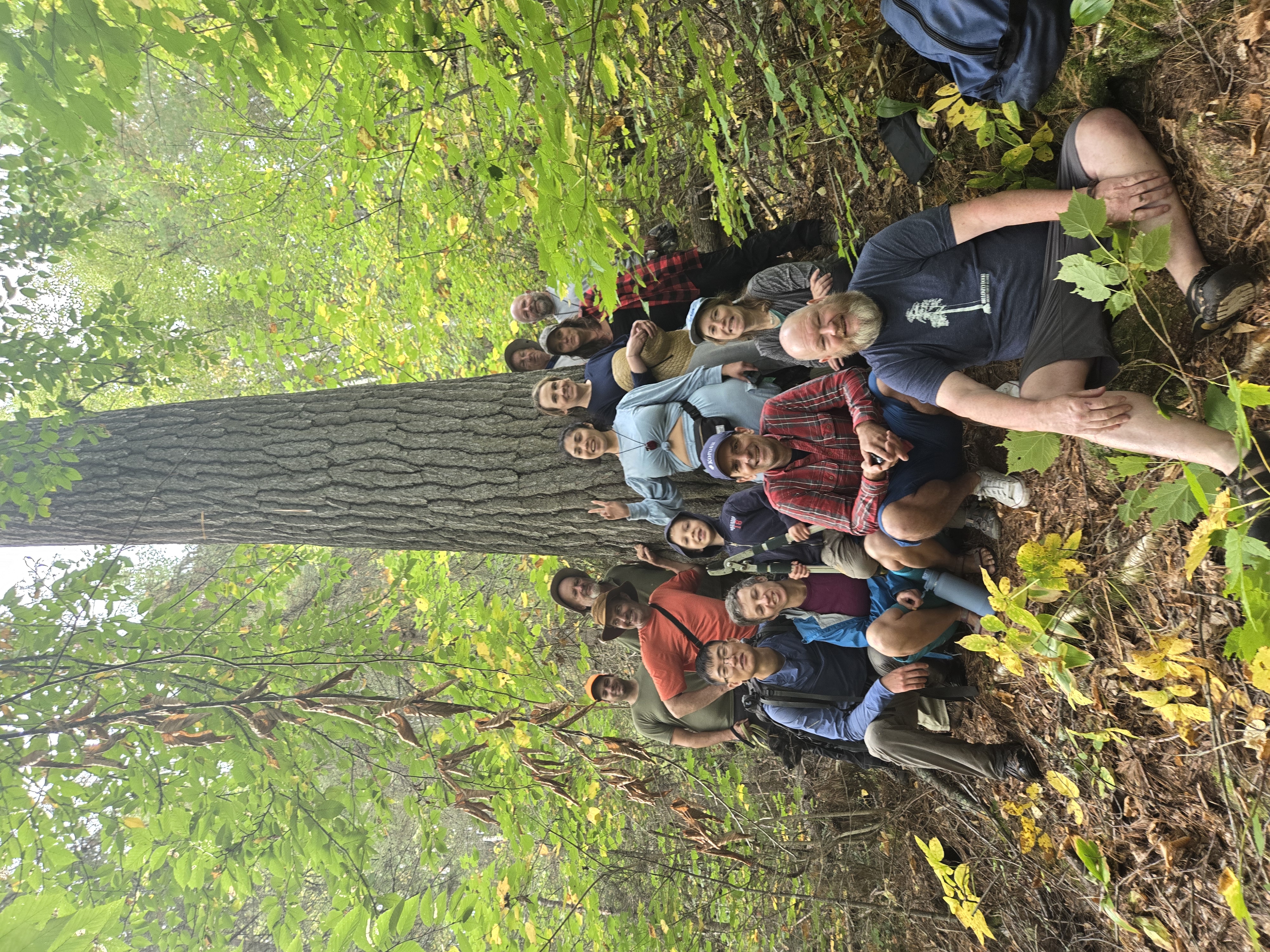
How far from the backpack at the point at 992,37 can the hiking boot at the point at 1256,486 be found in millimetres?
1355

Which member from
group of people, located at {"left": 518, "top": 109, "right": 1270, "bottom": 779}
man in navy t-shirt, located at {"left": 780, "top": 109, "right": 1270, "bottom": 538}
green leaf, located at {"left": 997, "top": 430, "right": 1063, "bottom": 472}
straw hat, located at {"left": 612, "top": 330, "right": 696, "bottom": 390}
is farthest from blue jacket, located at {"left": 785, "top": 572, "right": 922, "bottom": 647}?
straw hat, located at {"left": 612, "top": 330, "right": 696, "bottom": 390}

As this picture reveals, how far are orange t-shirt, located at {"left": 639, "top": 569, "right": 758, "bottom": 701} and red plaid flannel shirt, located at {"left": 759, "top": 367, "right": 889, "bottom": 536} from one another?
100 centimetres

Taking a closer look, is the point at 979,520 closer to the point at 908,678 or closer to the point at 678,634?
the point at 908,678

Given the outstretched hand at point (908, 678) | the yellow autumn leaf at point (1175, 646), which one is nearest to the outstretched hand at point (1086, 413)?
the yellow autumn leaf at point (1175, 646)

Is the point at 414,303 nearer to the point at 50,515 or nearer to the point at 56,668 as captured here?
the point at 50,515

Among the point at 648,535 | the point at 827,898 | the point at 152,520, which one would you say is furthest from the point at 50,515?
the point at 827,898

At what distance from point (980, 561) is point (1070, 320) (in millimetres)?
1223

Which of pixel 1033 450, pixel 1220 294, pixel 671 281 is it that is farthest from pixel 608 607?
pixel 1220 294

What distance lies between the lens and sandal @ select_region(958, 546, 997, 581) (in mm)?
2945

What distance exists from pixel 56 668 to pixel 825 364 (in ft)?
13.4

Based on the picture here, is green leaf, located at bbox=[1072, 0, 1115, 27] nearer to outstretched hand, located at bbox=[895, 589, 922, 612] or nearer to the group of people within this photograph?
the group of people

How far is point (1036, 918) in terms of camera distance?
2.75 m

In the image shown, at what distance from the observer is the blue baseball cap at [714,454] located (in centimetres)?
296

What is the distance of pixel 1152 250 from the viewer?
183cm
